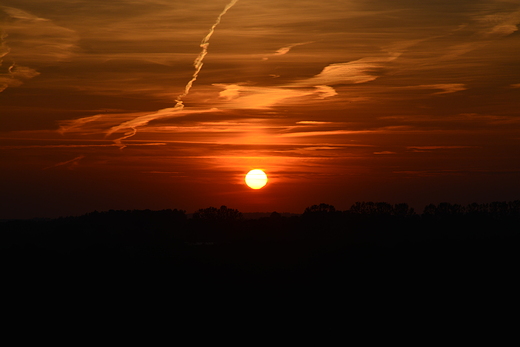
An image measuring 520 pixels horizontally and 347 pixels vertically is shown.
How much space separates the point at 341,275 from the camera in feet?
275

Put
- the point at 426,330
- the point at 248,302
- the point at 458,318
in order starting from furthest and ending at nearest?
the point at 248,302 < the point at 458,318 < the point at 426,330

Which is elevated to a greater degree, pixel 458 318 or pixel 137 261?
pixel 137 261

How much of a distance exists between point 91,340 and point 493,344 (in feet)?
98.2

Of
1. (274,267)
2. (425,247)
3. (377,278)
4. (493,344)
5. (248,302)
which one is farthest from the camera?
(425,247)

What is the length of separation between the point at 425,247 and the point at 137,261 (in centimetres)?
4470

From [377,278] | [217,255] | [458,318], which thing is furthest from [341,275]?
[217,255]

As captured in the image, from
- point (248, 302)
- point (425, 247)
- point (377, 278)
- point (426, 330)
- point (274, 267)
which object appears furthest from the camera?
point (425, 247)

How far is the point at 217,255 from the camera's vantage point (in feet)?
368

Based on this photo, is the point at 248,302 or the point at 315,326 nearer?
the point at 315,326

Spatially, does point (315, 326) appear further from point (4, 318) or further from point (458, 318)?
point (4, 318)

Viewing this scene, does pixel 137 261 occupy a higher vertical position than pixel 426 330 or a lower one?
higher

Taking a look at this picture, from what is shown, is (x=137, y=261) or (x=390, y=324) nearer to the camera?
(x=390, y=324)

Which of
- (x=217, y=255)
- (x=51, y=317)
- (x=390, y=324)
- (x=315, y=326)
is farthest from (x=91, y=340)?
(x=217, y=255)

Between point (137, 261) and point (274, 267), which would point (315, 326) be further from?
point (137, 261)
